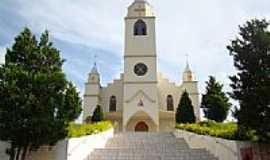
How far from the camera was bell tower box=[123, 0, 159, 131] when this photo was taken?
32.3 m

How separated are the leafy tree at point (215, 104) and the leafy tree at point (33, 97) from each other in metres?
16.6

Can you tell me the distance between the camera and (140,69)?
33.9 metres

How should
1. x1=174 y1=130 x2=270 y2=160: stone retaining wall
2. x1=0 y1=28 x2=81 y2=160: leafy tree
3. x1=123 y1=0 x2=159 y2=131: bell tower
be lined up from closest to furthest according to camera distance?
x1=0 y1=28 x2=81 y2=160: leafy tree → x1=174 y1=130 x2=270 y2=160: stone retaining wall → x1=123 y1=0 x2=159 y2=131: bell tower

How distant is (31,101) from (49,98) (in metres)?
0.60

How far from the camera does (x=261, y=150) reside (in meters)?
10.7

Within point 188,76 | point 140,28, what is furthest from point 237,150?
point 140,28

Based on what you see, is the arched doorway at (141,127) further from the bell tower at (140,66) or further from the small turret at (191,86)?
the small turret at (191,86)

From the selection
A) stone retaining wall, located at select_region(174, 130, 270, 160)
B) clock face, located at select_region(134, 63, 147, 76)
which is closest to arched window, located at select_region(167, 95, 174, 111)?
clock face, located at select_region(134, 63, 147, 76)

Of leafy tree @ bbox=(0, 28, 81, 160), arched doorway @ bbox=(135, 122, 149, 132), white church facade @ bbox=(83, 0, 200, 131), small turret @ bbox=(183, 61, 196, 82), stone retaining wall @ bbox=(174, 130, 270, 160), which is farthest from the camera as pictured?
small turret @ bbox=(183, 61, 196, 82)

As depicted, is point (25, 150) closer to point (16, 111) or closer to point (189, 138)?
point (16, 111)

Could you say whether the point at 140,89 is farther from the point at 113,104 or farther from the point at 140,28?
the point at 140,28

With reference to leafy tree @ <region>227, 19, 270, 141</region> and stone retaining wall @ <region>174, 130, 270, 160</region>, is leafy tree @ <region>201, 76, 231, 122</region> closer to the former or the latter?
Answer: stone retaining wall @ <region>174, 130, 270, 160</region>

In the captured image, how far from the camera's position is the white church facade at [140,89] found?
32.4 metres

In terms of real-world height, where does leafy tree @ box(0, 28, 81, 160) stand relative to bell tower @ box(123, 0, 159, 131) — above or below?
below
